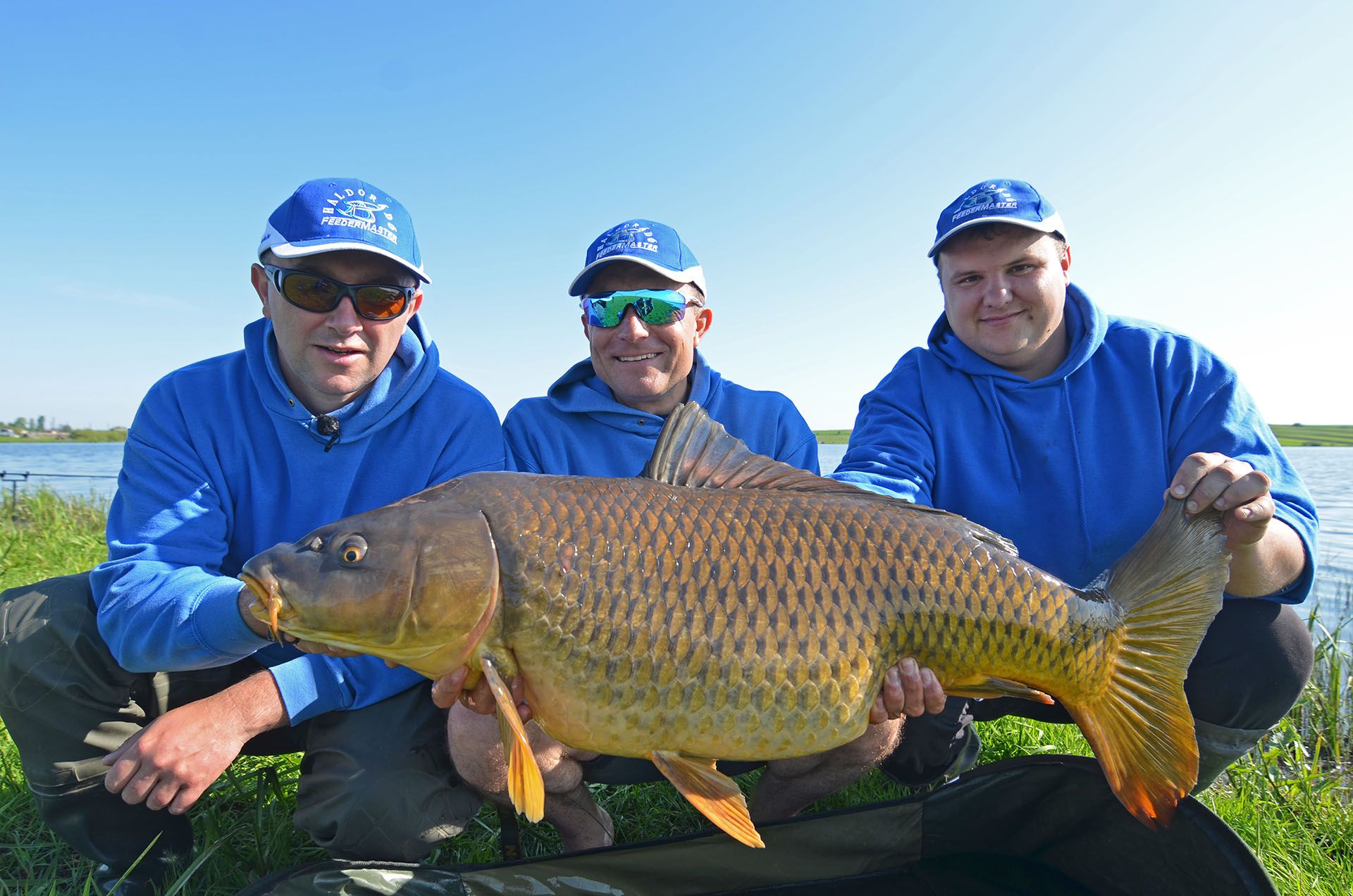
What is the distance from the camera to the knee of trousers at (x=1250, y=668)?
2.08 metres

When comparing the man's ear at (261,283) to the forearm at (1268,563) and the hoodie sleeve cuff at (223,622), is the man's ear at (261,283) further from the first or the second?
the forearm at (1268,563)

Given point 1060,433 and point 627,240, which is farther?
point 627,240

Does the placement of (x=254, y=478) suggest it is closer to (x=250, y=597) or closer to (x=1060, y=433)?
(x=250, y=597)

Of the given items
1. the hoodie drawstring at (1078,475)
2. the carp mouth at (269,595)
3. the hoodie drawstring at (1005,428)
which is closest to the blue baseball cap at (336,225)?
the carp mouth at (269,595)

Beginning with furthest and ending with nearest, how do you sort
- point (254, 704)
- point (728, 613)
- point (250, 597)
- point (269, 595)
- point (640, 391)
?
point (640, 391) → point (254, 704) → point (250, 597) → point (728, 613) → point (269, 595)

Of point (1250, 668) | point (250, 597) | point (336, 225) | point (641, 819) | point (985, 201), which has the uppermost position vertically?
point (985, 201)

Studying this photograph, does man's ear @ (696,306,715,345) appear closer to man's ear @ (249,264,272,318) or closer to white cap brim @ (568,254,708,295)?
white cap brim @ (568,254,708,295)

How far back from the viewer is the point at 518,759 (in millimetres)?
1510

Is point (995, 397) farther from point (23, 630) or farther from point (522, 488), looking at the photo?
point (23, 630)

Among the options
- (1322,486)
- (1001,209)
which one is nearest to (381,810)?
(1001,209)

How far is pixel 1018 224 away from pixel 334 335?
6.59 ft

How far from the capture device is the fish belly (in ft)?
5.06

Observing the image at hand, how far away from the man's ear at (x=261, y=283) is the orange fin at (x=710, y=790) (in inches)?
66.6

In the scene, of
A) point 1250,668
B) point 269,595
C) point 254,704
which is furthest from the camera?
point 1250,668
